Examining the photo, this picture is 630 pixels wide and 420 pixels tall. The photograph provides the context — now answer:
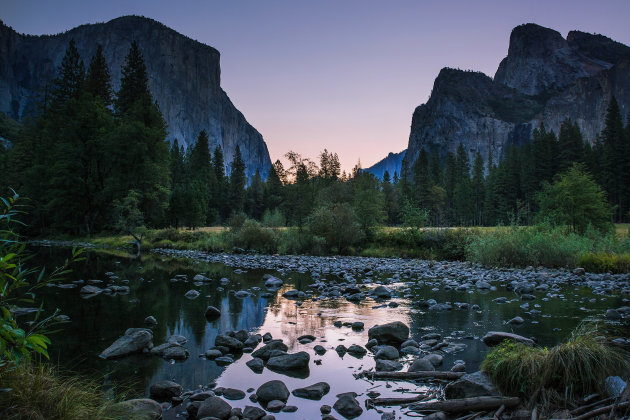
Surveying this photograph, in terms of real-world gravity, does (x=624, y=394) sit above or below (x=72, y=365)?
above

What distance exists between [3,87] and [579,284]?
20854 centimetres

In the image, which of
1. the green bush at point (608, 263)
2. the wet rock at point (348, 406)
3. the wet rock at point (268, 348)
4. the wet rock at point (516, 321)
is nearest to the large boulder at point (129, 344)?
the wet rock at point (268, 348)

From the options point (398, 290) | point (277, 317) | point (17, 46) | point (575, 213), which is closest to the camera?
point (277, 317)

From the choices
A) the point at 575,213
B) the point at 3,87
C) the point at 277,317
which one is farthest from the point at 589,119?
the point at 3,87

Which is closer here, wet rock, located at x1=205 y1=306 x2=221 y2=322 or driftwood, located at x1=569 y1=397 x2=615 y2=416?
driftwood, located at x1=569 y1=397 x2=615 y2=416

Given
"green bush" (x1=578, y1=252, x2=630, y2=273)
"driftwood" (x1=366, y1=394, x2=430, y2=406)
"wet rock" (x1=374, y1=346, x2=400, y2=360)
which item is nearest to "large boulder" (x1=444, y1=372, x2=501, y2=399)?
"driftwood" (x1=366, y1=394, x2=430, y2=406)

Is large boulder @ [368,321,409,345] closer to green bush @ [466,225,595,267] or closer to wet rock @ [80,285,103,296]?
wet rock @ [80,285,103,296]

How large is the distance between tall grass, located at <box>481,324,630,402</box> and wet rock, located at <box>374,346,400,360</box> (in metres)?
1.93

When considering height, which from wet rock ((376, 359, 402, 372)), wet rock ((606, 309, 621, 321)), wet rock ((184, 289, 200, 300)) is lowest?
wet rock ((376, 359, 402, 372))

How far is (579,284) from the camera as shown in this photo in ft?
44.4

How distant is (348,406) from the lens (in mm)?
4473

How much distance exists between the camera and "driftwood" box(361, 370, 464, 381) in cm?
505

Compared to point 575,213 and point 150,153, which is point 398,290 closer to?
point 575,213

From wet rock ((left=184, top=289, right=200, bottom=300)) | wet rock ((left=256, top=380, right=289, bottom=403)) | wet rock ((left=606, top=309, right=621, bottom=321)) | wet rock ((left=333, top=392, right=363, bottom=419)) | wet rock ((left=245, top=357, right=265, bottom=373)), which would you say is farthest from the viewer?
wet rock ((left=184, top=289, right=200, bottom=300))
